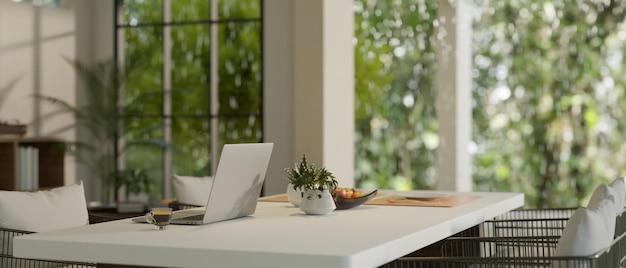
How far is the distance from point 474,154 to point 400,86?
1113mm

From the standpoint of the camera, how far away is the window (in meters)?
8.11

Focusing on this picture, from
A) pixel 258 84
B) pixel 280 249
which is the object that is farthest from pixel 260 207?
pixel 258 84

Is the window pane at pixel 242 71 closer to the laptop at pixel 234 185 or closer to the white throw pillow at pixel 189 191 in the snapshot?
the white throw pillow at pixel 189 191

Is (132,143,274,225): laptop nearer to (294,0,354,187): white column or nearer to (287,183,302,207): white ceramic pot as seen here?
(287,183,302,207): white ceramic pot

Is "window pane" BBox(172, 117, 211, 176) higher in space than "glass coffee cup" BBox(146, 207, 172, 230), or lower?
higher

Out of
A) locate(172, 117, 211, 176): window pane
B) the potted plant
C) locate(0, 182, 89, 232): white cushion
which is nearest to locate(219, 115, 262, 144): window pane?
locate(172, 117, 211, 176): window pane

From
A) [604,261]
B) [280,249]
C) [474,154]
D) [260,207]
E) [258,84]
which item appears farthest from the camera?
[474,154]

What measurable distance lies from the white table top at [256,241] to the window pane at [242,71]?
164 inches

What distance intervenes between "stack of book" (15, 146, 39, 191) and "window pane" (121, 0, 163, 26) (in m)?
1.61

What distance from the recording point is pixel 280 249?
2900 mm

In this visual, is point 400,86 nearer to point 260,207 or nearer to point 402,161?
point 402,161

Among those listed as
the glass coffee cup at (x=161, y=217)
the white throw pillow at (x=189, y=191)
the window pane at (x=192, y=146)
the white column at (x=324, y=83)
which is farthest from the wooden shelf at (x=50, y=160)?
the glass coffee cup at (x=161, y=217)

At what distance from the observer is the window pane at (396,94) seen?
10977mm

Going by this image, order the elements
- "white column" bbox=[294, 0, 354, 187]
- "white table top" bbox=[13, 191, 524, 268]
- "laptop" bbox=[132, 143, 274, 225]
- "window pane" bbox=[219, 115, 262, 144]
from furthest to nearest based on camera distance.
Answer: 1. "window pane" bbox=[219, 115, 262, 144]
2. "white column" bbox=[294, 0, 354, 187]
3. "laptop" bbox=[132, 143, 274, 225]
4. "white table top" bbox=[13, 191, 524, 268]
